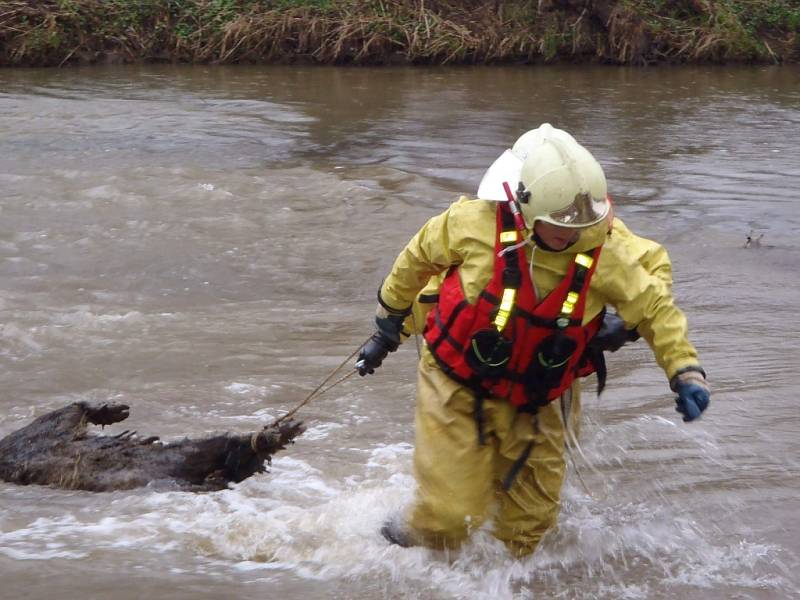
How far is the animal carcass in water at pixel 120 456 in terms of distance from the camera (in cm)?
512

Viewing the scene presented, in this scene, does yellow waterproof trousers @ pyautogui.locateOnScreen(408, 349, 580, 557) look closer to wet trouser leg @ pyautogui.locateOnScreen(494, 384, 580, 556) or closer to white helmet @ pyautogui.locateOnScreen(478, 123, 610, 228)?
wet trouser leg @ pyautogui.locateOnScreen(494, 384, 580, 556)

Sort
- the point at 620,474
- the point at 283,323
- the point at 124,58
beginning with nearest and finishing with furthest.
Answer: the point at 620,474 → the point at 283,323 → the point at 124,58

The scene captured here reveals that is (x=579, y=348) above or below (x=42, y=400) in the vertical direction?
above

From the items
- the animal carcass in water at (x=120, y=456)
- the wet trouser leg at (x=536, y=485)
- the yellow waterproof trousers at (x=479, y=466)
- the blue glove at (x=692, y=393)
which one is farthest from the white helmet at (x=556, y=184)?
the animal carcass in water at (x=120, y=456)

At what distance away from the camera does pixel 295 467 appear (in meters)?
5.50

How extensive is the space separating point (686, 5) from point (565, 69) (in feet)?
9.98

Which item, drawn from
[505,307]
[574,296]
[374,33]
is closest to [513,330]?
[505,307]

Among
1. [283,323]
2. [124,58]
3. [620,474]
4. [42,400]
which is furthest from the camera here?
[124,58]

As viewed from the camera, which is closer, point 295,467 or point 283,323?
point 295,467

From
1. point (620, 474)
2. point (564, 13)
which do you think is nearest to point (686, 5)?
point (564, 13)

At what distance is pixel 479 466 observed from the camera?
4.27m

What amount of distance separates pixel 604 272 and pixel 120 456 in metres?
2.47

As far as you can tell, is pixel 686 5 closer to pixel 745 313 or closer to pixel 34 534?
pixel 745 313

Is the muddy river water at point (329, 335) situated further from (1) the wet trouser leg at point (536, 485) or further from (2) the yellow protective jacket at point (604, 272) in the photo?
(2) the yellow protective jacket at point (604, 272)
